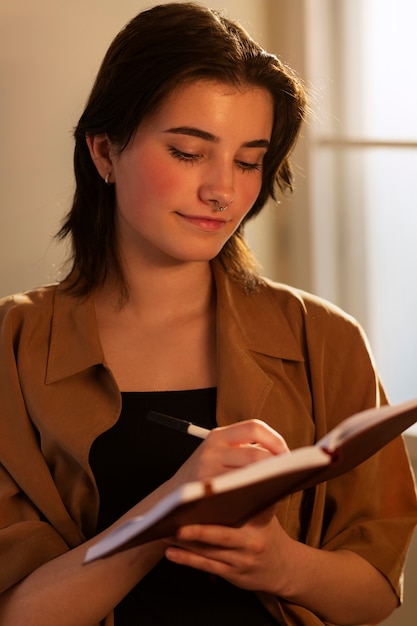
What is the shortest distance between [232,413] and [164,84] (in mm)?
525

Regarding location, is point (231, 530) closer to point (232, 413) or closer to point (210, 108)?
point (232, 413)

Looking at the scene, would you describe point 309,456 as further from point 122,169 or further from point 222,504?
point 122,169

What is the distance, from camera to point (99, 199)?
1846mm

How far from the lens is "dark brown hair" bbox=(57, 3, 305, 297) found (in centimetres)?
161

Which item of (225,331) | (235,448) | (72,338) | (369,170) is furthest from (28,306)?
(369,170)

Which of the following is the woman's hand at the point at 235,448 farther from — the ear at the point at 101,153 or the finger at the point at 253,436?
the ear at the point at 101,153

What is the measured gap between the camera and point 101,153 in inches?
69.4

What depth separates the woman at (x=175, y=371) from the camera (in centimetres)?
158

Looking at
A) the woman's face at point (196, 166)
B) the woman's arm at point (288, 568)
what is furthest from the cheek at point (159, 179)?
the woman's arm at point (288, 568)

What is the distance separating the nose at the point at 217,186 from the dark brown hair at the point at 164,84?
0.15 m

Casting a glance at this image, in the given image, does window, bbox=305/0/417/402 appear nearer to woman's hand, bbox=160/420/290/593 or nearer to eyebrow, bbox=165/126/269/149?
eyebrow, bbox=165/126/269/149

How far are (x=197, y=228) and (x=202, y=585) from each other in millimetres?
554

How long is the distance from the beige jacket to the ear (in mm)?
228

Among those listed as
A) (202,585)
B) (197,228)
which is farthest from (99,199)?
(202,585)
